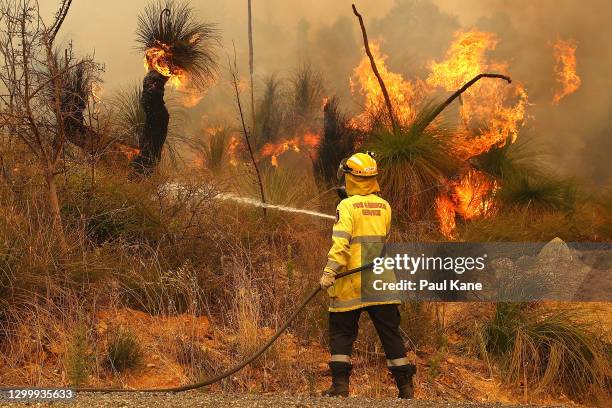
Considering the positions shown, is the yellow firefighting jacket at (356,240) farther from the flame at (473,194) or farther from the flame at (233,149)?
the flame at (233,149)

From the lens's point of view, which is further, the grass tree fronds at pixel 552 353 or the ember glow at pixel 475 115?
the ember glow at pixel 475 115

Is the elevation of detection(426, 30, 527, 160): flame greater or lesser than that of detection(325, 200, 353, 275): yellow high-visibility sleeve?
greater

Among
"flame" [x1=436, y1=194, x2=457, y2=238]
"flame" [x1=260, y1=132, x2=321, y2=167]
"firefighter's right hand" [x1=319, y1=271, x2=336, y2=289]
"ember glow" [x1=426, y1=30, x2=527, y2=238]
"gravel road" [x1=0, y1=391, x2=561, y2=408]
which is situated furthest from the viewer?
"flame" [x1=260, y1=132, x2=321, y2=167]

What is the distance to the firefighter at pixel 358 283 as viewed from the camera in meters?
5.42

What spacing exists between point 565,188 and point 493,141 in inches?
40.6

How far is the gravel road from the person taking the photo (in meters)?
4.60

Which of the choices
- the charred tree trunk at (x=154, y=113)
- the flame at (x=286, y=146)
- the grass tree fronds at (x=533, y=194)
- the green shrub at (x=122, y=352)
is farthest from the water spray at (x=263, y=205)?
the flame at (x=286, y=146)

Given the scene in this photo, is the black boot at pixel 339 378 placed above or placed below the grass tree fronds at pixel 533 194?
below

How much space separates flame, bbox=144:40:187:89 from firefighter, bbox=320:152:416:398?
19.1ft

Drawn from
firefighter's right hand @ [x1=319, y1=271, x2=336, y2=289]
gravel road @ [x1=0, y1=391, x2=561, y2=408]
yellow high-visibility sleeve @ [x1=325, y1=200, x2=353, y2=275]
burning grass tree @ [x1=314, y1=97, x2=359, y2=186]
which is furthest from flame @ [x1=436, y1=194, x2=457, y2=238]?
gravel road @ [x1=0, y1=391, x2=561, y2=408]

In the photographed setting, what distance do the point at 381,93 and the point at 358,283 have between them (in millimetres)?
7011

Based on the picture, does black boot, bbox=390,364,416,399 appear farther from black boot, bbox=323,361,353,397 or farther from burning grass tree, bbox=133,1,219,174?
burning grass tree, bbox=133,1,219,174

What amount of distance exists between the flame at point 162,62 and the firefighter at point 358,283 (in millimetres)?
5830

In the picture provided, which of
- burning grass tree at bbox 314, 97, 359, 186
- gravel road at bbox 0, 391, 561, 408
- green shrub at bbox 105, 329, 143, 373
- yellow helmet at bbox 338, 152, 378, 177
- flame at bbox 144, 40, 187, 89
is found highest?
flame at bbox 144, 40, 187, 89
